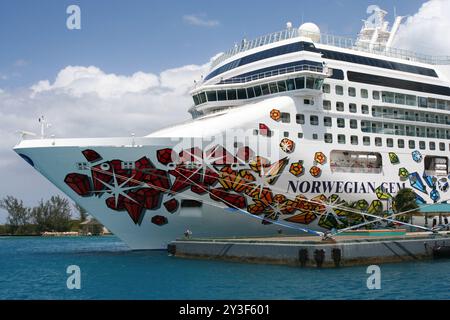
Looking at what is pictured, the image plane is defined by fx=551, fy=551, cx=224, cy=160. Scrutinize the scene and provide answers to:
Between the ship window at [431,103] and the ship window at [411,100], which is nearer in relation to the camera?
the ship window at [411,100]

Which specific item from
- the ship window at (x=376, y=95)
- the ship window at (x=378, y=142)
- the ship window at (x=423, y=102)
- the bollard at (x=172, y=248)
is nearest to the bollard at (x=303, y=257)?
the bollard at (x=172, y=248)

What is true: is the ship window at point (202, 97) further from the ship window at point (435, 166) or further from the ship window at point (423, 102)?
the ship window at point (435, 166)

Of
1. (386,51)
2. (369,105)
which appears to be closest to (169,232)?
(369,105)

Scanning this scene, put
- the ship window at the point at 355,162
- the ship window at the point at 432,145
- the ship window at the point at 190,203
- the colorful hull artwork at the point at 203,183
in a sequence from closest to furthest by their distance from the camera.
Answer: the colorful hull artwork at the point at 203,183 < the ship window at the point at 190,203 < the ship window at the point at 355,162 < the ship window at the point at 432,145

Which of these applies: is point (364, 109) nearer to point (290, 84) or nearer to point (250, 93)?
point (290, 84)

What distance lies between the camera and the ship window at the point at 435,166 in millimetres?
38156

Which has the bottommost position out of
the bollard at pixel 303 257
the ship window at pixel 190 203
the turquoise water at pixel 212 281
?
the turquoise water at pixel 212 281

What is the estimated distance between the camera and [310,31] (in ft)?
125

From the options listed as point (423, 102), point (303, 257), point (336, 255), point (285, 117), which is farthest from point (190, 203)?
point (423, 102)

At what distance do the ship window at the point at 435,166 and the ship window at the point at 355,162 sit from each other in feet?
18.5

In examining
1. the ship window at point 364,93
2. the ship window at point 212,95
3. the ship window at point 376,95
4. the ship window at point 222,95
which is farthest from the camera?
the ship window at point 376,95

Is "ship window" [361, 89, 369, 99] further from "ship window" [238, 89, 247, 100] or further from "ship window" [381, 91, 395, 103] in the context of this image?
"ship window" [238, 89, 247, 100]

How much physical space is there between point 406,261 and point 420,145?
1185 centimetres

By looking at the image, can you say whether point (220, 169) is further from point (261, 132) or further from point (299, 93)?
point (299, 93)
